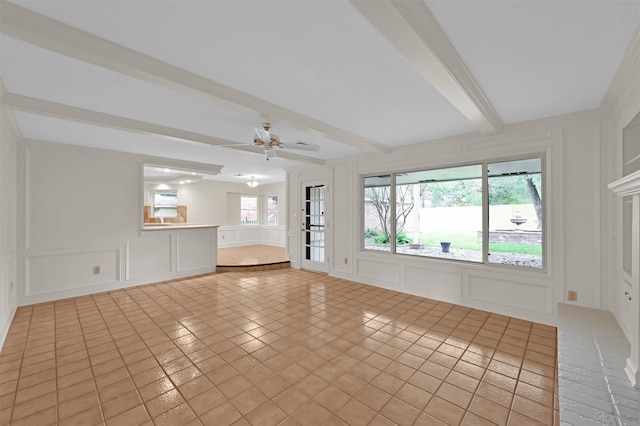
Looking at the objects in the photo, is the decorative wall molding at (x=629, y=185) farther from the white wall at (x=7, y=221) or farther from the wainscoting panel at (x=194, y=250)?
the wainscoting panel at (x=194, y=250)

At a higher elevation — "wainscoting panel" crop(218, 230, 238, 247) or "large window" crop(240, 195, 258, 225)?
"large window" crop(240, 195, 258, 225)

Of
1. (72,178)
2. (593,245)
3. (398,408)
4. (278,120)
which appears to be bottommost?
(398,408)

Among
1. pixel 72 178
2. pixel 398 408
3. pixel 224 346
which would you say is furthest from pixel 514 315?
pixel 72 178

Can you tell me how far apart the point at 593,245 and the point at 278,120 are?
3.74 metres

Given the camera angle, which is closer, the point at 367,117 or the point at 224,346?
the point at 224,346

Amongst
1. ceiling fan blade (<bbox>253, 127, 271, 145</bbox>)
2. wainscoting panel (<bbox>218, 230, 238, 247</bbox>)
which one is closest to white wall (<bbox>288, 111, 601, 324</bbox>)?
ceiling fan blade (<bbox>253, 127, 271, 145</bbox>)

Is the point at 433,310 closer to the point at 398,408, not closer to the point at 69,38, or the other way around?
the point at 398,408

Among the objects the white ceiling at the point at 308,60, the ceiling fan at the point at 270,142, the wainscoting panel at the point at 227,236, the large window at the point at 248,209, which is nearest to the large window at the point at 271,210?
the large window at the point at 248,209

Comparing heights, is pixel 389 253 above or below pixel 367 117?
below

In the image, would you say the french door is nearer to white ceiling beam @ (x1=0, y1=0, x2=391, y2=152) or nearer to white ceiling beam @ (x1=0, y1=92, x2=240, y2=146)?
white ceiling beam @ (x1=0, y1=92, x2=240, y2=146)

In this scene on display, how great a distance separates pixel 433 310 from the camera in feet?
12.2

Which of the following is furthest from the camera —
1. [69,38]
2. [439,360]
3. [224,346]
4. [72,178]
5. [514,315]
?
[72,178]

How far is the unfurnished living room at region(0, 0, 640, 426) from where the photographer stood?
5.41 ft

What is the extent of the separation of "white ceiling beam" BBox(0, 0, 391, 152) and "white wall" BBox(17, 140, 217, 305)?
3563 mm
